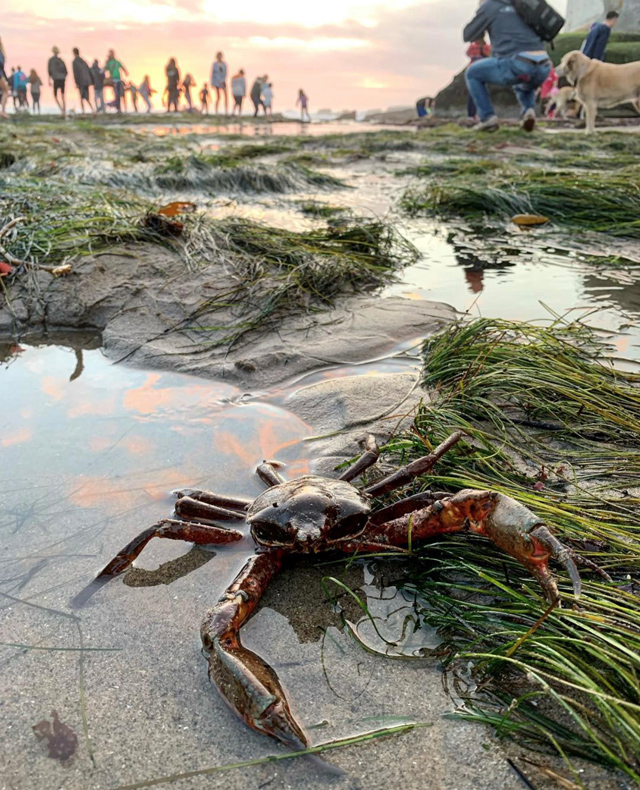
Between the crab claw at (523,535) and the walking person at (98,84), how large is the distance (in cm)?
3200

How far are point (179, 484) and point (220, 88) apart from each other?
115ft

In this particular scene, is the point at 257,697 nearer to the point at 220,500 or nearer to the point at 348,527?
the point at 348,527

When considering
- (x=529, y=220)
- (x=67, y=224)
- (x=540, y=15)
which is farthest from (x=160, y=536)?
(x=540, y=15)

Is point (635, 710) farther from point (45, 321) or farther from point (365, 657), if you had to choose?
point (45, 321)

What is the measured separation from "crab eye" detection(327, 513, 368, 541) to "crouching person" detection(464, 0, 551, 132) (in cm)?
1477

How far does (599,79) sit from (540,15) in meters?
3.88

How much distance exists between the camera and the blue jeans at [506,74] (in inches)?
559

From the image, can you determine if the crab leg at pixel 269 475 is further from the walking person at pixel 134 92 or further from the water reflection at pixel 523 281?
the walking person at pixel 134 92

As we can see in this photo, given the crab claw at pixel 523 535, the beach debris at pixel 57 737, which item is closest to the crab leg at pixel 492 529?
the crab claw at pixel 523 535

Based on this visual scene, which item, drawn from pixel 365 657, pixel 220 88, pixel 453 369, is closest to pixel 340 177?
pixel 453 369

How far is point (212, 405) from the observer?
12.4 ft

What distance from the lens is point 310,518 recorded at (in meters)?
2.22

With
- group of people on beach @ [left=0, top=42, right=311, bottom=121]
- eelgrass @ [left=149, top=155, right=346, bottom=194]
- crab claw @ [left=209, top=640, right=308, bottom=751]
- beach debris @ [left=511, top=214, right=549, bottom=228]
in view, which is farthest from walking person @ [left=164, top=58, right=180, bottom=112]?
crab claw @ [left=209, top=640, right=308, bottom=751]

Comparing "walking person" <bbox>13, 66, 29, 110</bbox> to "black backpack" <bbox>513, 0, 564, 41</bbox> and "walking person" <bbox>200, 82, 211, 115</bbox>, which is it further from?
"black backpack" <bbox>513, 0, 564, 41</bbox>
